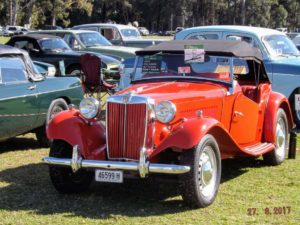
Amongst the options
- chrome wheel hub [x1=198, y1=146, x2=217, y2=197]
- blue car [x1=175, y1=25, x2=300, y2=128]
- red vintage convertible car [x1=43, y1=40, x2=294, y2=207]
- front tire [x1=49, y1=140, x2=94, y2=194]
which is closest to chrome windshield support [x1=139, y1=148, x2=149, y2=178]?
red vintage convertible car [x1=43, y1=40, x2=294, y2=207]

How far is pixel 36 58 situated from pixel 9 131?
7.65 m

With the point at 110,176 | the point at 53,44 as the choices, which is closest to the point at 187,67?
the point at 110,176

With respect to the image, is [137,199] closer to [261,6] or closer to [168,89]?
[168,89]


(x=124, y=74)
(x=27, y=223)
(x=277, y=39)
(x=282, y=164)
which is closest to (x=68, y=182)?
(x=27, y=223)

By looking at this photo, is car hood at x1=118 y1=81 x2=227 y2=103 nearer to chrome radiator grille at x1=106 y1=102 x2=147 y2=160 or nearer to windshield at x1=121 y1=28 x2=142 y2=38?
chrome radiator grille at x1=106 y1=102 x2=147 y2=160

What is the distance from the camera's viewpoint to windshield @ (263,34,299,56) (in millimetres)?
10938

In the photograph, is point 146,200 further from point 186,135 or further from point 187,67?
point 187,67

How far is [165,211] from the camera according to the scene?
5.45 metres

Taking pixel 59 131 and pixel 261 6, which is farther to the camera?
pixel 261 6

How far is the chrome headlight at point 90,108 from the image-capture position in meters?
5.98

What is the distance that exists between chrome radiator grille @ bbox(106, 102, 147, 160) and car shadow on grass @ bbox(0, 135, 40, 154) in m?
3.40

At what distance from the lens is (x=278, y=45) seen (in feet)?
36.8

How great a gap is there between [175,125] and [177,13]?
93.6 m
